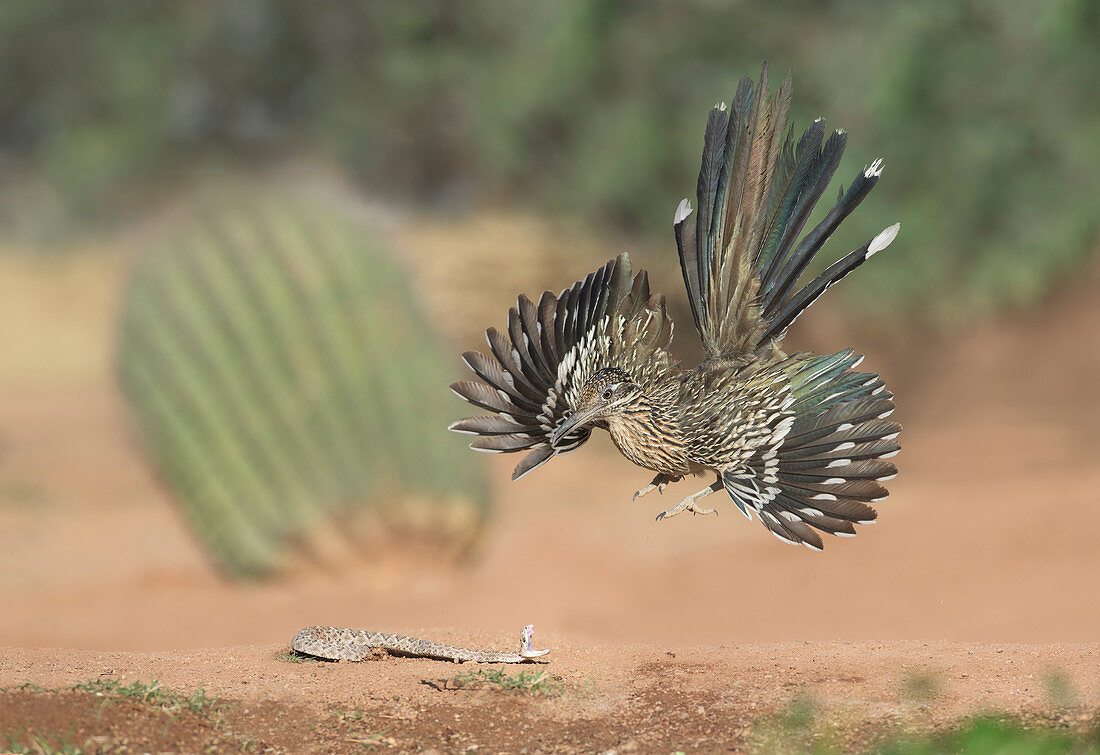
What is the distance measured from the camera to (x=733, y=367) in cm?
377

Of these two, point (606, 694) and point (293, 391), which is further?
point (293, 391)

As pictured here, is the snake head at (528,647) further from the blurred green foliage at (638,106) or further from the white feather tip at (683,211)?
the blurred green foliage at (638,106)

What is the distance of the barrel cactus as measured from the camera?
6.98 metres

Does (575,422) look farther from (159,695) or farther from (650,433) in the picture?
(159,695)

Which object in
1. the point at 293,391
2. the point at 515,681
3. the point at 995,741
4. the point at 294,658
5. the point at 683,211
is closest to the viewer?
the point at 995,741

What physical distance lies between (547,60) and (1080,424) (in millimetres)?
6238

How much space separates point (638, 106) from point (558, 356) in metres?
7.83

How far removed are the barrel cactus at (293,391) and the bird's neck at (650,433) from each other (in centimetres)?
344

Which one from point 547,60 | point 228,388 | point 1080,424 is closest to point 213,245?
point 228,388

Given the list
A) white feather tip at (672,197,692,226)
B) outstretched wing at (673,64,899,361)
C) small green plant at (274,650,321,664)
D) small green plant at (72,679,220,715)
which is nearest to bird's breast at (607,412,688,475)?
outstretched wing at (673,64,899,361)

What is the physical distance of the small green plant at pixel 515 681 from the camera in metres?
3.70

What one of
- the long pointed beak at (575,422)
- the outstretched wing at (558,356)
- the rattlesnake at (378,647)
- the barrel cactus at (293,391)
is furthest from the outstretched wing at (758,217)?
the barrel cactus at (293,391)

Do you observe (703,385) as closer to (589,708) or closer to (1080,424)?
(589,708)

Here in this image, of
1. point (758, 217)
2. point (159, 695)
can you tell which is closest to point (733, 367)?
point (758, 217)
